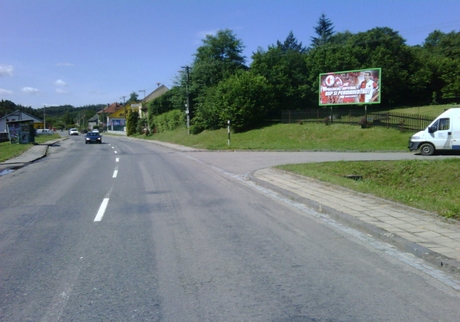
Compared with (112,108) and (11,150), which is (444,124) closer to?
(11,150)

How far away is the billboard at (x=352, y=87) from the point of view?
3326cm

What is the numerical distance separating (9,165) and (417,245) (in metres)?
21.8

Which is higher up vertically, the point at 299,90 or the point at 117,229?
the point at 299,90

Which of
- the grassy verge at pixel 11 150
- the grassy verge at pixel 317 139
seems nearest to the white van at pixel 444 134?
the grassy verge at pixel 317 139

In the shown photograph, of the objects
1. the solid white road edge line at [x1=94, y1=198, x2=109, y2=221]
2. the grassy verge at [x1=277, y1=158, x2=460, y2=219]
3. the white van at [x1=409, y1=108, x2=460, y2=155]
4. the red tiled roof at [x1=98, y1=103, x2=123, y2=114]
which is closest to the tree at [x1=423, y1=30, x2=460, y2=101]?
the white van at [x1=409, y1=108, x2=460, y2=155]

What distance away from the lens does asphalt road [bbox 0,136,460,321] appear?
4.25 m

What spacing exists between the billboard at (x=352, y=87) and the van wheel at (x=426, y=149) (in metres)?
11.3

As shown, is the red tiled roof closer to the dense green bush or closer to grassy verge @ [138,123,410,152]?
the dense green bush

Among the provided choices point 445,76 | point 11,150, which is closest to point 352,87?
point 11,150

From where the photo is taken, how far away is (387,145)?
2930 cm

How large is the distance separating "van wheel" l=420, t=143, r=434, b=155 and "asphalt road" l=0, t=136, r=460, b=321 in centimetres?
1563

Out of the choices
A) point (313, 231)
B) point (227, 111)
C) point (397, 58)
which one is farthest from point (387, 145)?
point (397, 58)

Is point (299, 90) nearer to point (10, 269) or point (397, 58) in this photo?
point (397, 58)

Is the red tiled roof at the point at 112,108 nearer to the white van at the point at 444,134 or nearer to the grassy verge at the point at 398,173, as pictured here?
the white van at the point at 444,134
